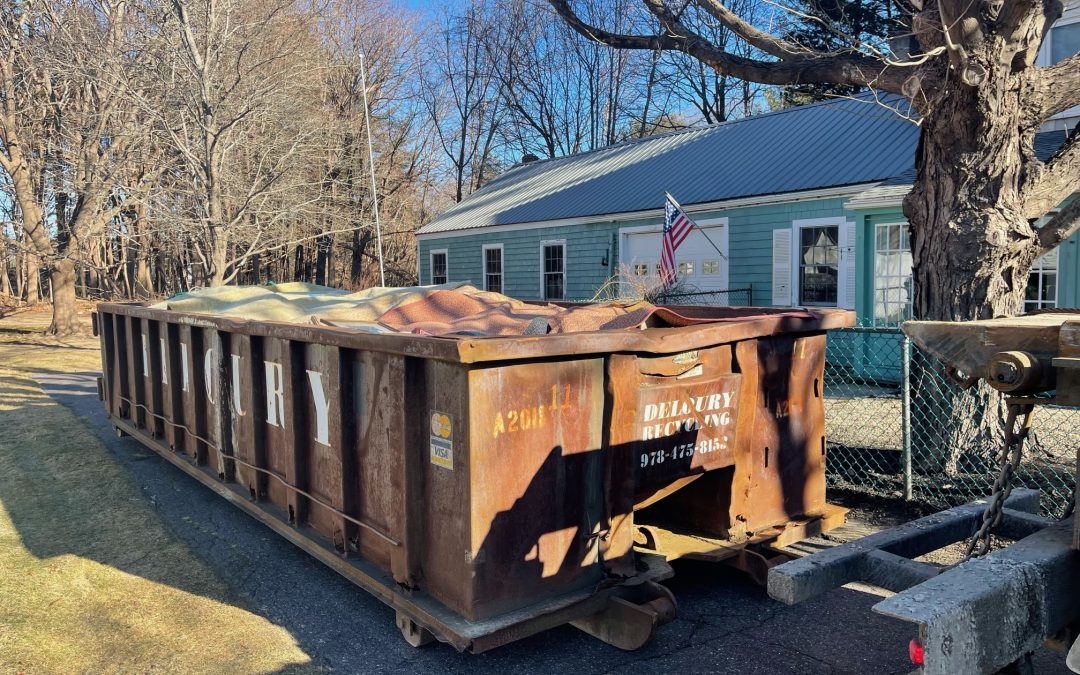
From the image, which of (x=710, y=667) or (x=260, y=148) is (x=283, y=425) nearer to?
(x=710, y=667)

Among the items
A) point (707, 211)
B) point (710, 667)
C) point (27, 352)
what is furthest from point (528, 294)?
point (710, 667)

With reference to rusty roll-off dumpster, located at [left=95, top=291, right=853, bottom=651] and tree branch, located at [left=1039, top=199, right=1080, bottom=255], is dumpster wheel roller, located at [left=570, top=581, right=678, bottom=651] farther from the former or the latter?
tree branch, located at [left=1039, top=199, right=1080, bottom=255]

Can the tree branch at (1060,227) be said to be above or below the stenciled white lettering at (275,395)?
above

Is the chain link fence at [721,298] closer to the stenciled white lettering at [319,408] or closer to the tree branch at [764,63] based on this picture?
the tree branch at [764,63]

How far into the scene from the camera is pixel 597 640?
3.69 m

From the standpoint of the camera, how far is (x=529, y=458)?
10.7 ft

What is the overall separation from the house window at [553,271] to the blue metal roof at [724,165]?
81 cm

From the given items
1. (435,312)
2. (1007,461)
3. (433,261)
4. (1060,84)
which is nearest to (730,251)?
(1060,84)

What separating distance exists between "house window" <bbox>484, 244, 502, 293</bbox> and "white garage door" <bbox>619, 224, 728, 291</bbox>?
495 centimetres

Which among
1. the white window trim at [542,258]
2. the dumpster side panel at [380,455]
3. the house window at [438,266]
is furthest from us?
the house window at [438,266]

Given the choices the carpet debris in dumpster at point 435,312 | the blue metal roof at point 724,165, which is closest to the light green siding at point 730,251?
the blue metal roof at point 724,165

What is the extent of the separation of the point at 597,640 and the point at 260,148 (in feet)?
41.0

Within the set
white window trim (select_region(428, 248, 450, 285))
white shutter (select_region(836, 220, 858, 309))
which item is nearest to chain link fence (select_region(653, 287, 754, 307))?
white shutter (select_region(836, 220, 858, 309))

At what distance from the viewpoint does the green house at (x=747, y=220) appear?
39.2 feet
